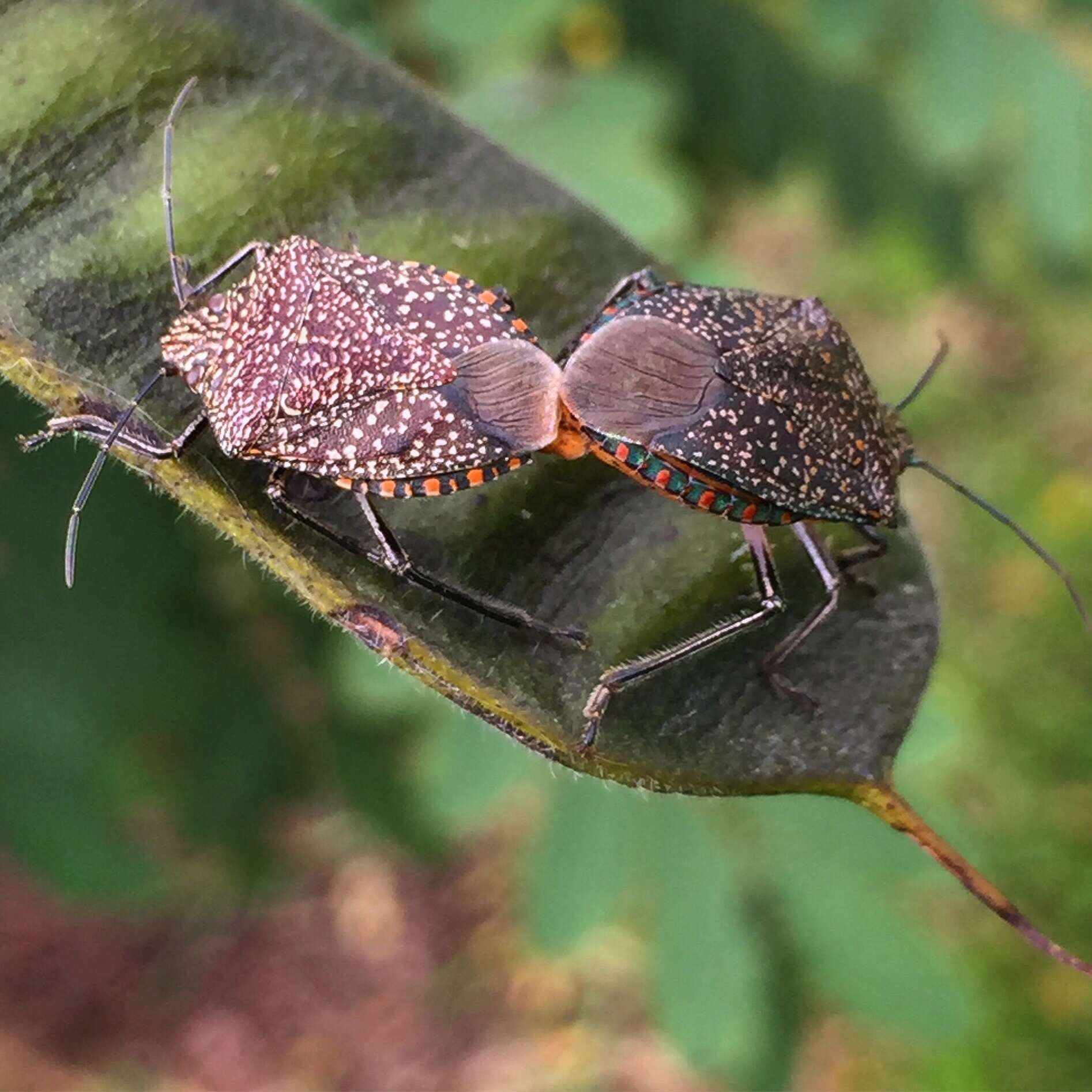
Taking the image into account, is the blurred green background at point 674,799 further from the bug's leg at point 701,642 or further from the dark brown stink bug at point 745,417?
the bug's leg at point 701,642

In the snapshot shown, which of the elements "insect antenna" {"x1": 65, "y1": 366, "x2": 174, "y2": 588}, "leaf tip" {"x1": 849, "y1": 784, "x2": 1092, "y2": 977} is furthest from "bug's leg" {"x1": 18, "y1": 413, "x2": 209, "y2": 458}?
"leaf tip" {"x1": 849, "y1": 784, "x2": 1092, "y2": 977}

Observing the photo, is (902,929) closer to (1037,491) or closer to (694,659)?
(694,659)

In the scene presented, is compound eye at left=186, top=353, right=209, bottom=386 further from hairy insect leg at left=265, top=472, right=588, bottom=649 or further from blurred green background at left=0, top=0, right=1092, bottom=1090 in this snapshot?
blurred green background at left=0, top=0, right=1092, bottom=1090

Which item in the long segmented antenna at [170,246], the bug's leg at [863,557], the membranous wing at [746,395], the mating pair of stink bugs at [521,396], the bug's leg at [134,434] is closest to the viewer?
the bug's leg at [134,434]

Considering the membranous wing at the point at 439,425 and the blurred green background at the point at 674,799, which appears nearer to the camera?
the membranous wing at the point at 439,425

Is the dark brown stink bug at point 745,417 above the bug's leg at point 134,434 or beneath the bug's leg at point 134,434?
beneath

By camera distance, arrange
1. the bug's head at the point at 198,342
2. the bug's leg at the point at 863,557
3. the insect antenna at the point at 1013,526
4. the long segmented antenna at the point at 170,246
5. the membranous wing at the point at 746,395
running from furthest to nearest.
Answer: the insect antenna at the point at 1013,526 → the membranous wing at the point at 746,395 → the bug's leg at the point at 863,557 → the bug's head at the point at 198,342 → the long segmented antenna at the point at 170,246

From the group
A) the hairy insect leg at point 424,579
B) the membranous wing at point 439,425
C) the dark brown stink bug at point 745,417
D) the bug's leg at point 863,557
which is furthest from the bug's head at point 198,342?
the bug's leg at point 863,557
